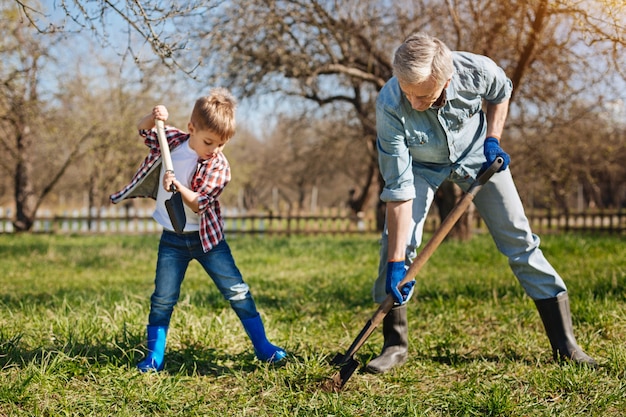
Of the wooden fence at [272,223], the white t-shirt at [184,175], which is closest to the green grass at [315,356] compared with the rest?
the white t-shirt at [184,175]

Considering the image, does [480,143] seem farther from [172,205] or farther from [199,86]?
[199,86]

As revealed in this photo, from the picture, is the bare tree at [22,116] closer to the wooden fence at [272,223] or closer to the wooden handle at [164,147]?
the wooden fence at [272,223]

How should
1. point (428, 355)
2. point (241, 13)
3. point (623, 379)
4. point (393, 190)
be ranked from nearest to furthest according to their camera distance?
point (623, 379)
point (393, 190)
point (428, 355)
point (241, 13)

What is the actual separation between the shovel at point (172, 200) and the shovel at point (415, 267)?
42.6 inches

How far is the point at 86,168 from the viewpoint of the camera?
2458 centimetres

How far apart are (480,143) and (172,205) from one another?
1693 mm

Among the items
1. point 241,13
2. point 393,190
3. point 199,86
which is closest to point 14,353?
point 393,190

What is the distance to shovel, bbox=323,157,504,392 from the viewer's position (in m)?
3.04

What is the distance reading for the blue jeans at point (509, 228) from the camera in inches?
131

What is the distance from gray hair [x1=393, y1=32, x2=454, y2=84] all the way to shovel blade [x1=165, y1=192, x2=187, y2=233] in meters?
1.26

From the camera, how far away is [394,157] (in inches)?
122

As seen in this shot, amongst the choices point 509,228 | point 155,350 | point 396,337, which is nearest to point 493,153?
point 509,228

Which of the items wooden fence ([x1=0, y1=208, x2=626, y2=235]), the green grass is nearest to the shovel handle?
the green grass

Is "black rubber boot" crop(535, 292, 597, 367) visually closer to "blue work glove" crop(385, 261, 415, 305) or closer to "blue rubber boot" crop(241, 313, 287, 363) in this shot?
"blue work glove" crop(385, 261, 415, 305)
